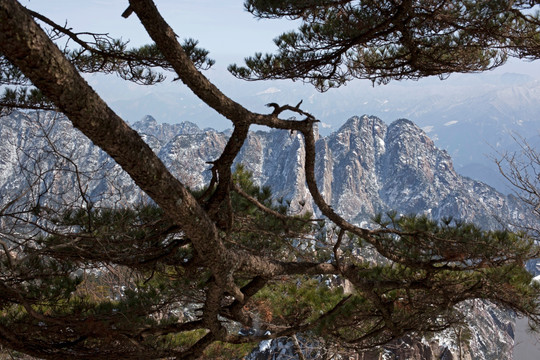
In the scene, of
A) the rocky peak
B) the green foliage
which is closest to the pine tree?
the green foliage

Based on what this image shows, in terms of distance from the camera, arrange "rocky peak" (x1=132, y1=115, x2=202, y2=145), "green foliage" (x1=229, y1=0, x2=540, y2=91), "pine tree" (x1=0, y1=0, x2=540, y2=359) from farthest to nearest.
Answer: "rocky peak" (x1=132, y1=115, x2=202, y2=145), "green foliage" (x1=229, y1=0, x2=540, y2=91), "pine tree" (x1=0, y1=0, x2=540, y2=359)

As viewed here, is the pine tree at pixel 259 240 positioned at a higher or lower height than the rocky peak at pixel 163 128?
lower

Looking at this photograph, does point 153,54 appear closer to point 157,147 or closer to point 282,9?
point 282,9

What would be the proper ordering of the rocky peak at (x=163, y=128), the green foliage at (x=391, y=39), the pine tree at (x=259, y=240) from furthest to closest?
1. the rocky peak at (x=163, y=128)
2. the green foliage at (x=391, y=39)
3. the pine tree at (x=259, y=240)

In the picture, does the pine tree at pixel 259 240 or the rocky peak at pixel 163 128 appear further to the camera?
the rocky peak at pixel 163 128

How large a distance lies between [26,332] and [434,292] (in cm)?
258

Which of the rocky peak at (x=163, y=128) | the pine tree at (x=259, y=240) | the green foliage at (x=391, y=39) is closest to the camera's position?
the pine tree at (x=259, y=240)

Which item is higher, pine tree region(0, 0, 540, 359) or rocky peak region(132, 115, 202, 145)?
rocky peak region(132, 115, 202, 145)

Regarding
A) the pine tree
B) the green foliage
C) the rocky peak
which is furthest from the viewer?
the rocky peak

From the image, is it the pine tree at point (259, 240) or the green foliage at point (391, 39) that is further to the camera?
the green foliage at point (391, 39)

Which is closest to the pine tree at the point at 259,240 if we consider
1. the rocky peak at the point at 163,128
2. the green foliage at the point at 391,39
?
the green foliage at the point at 391,39

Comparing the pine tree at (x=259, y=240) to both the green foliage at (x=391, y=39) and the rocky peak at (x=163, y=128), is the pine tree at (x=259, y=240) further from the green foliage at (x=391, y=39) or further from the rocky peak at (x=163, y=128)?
the rocky peak at (x=163, y=128)

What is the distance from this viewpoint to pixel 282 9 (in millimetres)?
2736

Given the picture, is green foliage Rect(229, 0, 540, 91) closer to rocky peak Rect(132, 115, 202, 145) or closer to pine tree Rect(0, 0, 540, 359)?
pine tree Rect(0, 0, 540, 359)
